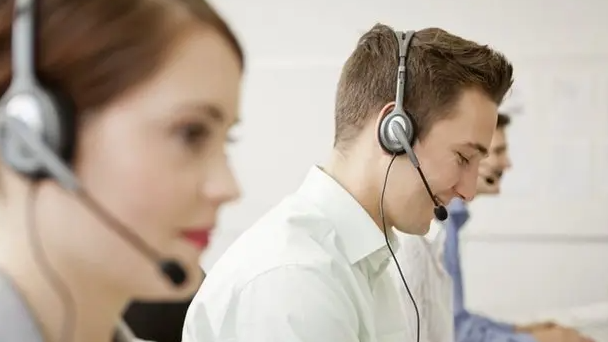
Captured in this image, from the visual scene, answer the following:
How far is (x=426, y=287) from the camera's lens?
4.31ft

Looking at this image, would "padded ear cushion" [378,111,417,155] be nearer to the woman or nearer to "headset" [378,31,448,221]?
"headset" [378,31,448,221]

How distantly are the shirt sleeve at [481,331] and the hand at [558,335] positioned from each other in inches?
1.2

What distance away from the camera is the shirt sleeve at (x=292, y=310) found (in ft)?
2.59

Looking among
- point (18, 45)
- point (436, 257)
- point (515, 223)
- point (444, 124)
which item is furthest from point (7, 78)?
point (515, 223)

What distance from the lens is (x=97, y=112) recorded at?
45cm

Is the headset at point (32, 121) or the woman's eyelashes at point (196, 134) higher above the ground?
the headset at point (32, 121)

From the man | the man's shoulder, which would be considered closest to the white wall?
the man

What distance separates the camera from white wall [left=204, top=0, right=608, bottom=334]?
6.99ft

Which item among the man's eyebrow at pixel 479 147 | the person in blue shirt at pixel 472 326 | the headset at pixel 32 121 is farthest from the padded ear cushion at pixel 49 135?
the person in blue shirt at pixel 472 326

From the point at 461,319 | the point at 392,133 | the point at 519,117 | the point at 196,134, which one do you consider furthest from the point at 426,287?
the point at 519,117

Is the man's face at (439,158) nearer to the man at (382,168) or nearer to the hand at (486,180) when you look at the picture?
the man at (382,168)

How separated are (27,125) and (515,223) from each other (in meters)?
1.92

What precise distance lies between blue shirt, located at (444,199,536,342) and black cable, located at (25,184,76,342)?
3.89ft

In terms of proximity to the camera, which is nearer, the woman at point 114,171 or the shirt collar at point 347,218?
the woman at point 114,171
